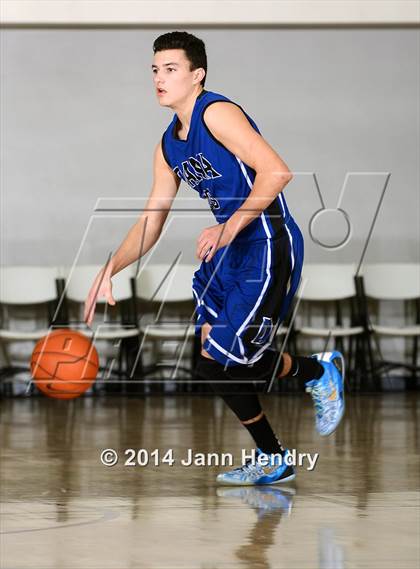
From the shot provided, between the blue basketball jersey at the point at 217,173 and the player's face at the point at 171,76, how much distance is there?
7 centimetres

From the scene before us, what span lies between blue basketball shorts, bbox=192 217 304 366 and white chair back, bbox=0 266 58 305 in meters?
3.37

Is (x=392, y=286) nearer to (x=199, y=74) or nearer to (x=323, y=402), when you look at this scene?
Answer: (x=323, y=402)

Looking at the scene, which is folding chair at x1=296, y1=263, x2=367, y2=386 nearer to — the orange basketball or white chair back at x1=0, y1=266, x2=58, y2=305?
white chair back at x1=0, y1=266, x2=58, y2=305

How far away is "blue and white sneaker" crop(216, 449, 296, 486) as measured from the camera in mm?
3859

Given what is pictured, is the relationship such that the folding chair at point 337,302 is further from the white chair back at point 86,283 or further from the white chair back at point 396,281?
the white chair back at point 86,283

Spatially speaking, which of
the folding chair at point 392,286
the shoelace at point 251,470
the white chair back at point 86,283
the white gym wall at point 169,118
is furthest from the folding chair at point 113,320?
the shoelace at point 251,470

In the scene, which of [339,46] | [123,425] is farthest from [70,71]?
[123,425]

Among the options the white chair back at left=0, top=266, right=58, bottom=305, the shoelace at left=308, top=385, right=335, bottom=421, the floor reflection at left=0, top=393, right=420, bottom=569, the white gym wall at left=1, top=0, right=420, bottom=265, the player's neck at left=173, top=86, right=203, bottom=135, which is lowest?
the floor reflection at left=0, top=393, right=420, bottom=569

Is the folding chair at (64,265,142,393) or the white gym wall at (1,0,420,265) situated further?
the white gym wall at (1,0,420,265)

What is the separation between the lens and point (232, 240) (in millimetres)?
3426

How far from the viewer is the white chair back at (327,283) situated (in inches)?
278

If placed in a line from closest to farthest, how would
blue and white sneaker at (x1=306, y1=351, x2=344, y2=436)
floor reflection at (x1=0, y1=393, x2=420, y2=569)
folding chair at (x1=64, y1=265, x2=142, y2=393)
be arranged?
floor reflection at (x1=0, y1=393, x2=420, y2=569)
blue and white sneaker at (x1=306, y1=351, x2=344, y2=436)
folding chair at (x1=64, y1=265, x2=142, y2=393)

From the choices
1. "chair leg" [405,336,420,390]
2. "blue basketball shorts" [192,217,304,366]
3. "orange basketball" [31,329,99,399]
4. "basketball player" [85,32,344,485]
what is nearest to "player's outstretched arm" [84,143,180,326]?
"basketball player" [85,32,344,485]

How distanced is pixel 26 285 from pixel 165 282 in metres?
0.91
